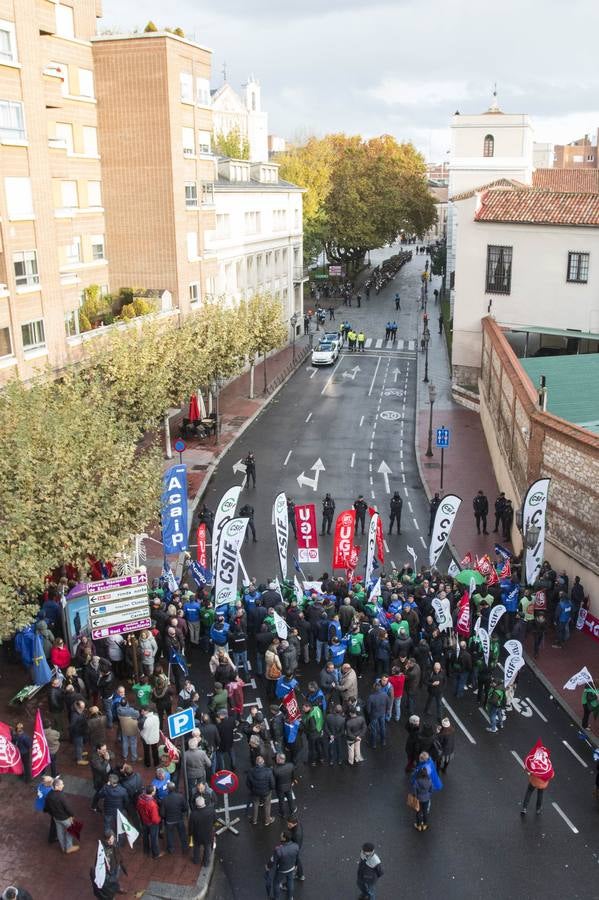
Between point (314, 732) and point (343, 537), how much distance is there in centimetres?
790

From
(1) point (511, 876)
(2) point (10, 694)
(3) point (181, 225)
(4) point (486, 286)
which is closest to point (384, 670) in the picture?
(1) point (511, 876)

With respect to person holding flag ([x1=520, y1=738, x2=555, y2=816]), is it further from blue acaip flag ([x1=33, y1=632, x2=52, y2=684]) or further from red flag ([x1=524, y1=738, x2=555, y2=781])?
blue acaip flag ([x1=33, y1=632, x2=52, y2=684])

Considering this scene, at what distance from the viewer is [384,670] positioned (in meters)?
19.1

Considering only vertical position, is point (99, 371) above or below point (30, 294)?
below

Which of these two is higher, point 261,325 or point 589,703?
point 261,325

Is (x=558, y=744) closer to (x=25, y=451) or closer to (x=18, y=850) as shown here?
(x=18, y=850)

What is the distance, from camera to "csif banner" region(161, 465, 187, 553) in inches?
944

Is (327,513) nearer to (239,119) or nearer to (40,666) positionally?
(40,666)

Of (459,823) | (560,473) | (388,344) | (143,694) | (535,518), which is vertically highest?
(560,473)

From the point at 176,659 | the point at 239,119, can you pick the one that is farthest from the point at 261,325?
the point at 239,119

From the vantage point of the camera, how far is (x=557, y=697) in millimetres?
19047

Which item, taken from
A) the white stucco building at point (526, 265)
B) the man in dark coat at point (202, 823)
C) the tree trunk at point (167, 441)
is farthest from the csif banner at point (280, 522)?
the white stucco building at point (526, 265)

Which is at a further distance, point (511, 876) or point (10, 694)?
point (10, 694)

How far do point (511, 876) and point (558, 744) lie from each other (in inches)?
164
